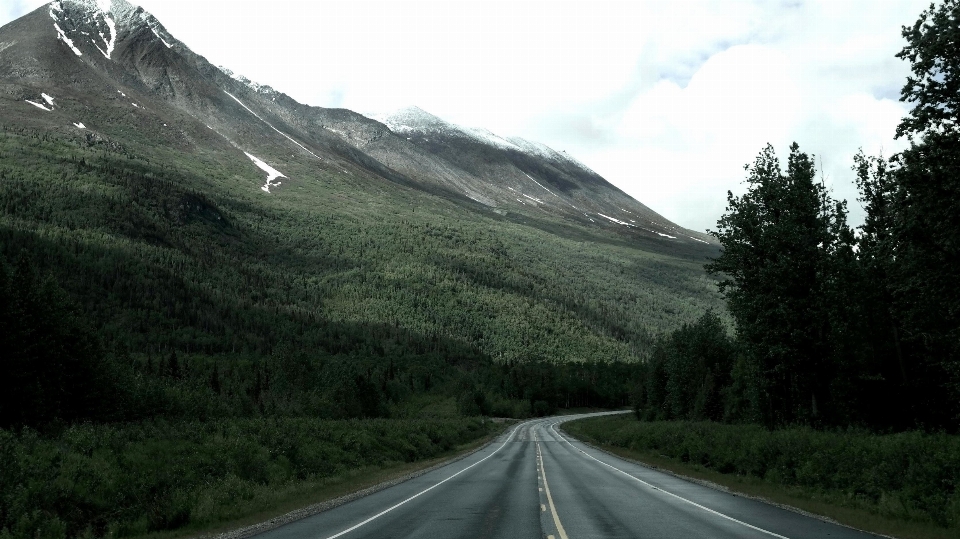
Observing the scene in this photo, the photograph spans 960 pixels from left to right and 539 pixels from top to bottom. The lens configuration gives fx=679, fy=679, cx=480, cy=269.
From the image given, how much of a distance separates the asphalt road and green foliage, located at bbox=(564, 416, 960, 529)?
8.84 feet

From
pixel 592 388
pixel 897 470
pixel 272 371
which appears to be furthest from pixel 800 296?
pixel 592 388

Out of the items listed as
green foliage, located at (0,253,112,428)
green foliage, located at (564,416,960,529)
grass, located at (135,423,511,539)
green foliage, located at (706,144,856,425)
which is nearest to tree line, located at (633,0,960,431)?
green foliage, located at (706,144,856,425)

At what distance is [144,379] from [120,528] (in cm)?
5843

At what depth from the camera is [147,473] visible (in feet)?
76.6

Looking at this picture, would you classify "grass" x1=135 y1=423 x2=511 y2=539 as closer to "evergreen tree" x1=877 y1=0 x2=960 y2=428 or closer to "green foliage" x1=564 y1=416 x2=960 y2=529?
"green foliage" x1=564 y1=416 x2=960 y2=529

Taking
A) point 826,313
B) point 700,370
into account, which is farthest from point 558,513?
point 700,370

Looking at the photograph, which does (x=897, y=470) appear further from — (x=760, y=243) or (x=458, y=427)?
(x=458, y=427)

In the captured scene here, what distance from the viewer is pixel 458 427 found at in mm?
79562

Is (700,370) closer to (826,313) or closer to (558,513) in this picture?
(826,313)

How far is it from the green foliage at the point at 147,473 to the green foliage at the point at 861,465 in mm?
19442

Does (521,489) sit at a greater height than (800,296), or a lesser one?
lesser

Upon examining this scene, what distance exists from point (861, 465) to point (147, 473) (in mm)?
23892

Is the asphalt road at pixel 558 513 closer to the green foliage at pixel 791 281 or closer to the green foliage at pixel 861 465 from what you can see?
the green foliage at pixel 861 465

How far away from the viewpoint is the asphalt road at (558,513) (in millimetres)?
Answer: 16281
